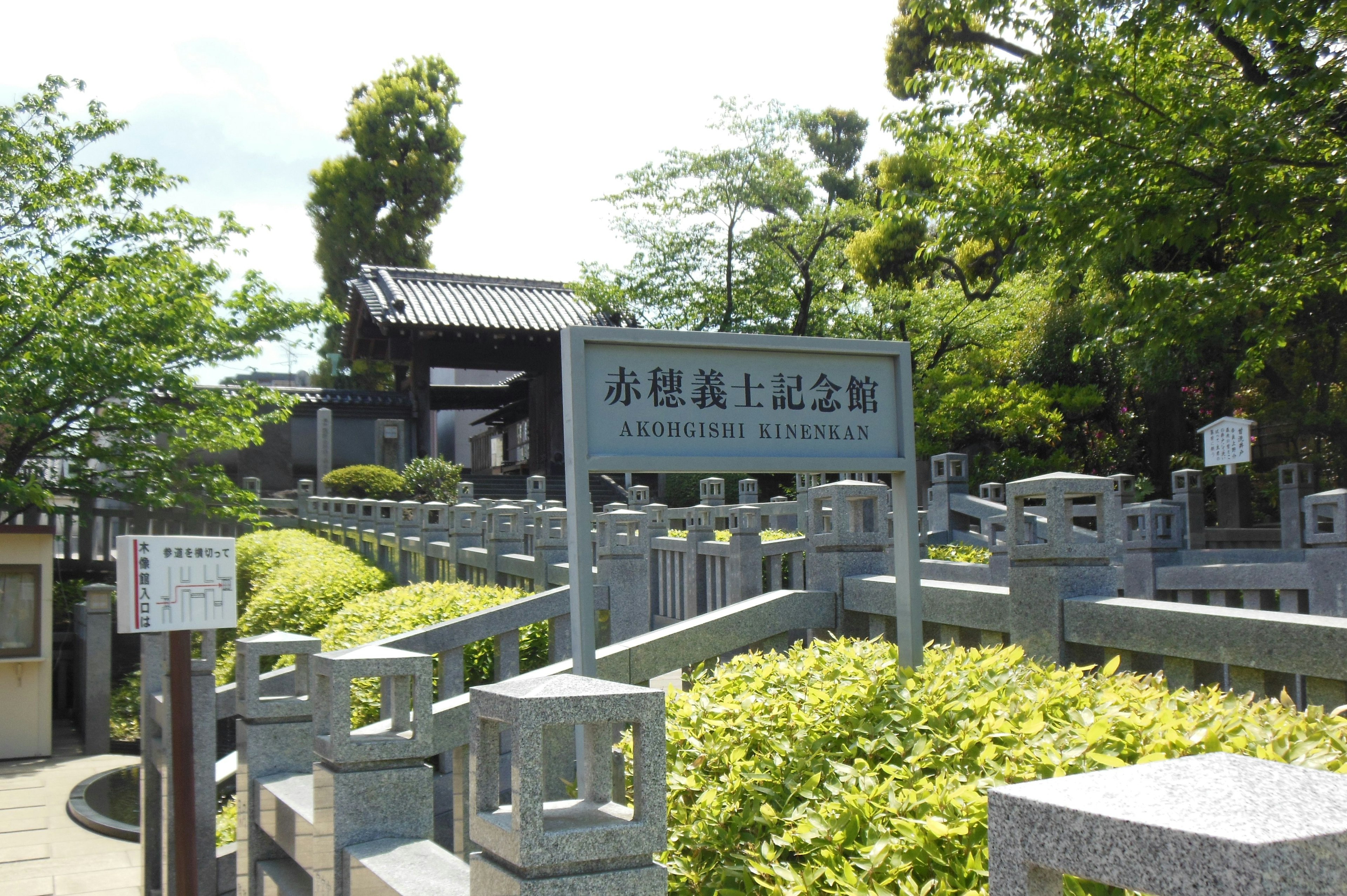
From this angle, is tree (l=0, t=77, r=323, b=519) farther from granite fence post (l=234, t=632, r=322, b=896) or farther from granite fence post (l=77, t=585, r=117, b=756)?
granite fence post (l=234, t=632, r=322, b=896)

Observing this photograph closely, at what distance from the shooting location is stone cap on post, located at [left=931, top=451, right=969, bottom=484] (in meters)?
14.1

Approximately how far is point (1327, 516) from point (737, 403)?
15.4ft

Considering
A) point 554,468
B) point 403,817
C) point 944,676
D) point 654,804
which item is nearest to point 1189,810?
point 654,804

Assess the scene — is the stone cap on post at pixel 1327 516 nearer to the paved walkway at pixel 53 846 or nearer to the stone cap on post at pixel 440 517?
the paved walkway at pixel 53 846

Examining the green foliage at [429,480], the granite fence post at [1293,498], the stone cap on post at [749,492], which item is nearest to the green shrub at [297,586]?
the stone cap on post at [749,492]

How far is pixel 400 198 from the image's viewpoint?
32656 millimetres

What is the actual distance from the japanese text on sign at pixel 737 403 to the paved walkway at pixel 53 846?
17.5ft

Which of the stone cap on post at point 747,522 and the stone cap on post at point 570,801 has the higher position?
the stone cap on post at point 747,522

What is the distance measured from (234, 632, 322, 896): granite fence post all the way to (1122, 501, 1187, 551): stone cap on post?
6293 millimetres

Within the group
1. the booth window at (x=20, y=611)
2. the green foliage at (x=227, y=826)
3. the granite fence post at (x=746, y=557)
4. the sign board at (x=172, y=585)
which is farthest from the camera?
the booth window at (x=20, y=611)

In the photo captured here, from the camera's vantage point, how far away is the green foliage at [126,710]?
475 inches

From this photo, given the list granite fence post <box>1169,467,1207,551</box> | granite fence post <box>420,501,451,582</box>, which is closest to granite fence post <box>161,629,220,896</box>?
granite fence post <box>420,501,451,582</box>

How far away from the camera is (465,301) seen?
2514cm

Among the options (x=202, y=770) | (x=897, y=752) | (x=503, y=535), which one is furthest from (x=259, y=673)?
(x=503, y=535)
